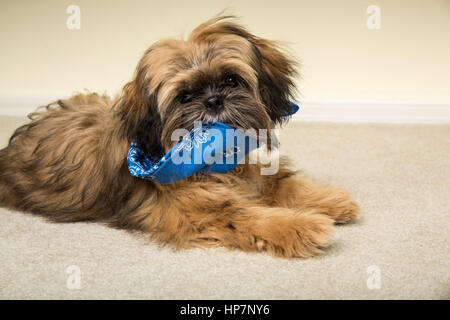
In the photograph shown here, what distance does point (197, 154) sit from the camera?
189cm

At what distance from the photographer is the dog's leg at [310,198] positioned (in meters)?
2.07

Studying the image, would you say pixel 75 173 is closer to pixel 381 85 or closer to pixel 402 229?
pixel 402 229

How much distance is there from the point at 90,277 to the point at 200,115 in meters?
0.62

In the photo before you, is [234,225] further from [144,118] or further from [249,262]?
[144,118]

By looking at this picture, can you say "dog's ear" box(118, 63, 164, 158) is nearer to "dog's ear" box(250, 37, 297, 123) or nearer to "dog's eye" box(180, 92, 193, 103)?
"dog's eye" box(180, 92, 193, 103)

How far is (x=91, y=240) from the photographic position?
1.96 meters

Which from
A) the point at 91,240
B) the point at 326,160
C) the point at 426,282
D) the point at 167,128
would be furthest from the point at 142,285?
the point at 326,160

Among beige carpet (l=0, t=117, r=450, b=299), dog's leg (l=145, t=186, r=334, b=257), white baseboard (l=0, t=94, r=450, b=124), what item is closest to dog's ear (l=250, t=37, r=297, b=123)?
dog's leg (l=145, t=186, r=334, b=257)

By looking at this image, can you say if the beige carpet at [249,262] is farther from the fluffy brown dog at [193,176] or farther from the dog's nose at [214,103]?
the dog's nose at [214,103]

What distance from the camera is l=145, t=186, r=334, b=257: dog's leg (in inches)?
69.8

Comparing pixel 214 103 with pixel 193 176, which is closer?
pixel 214 103

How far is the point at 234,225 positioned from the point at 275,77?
611 millimetres
